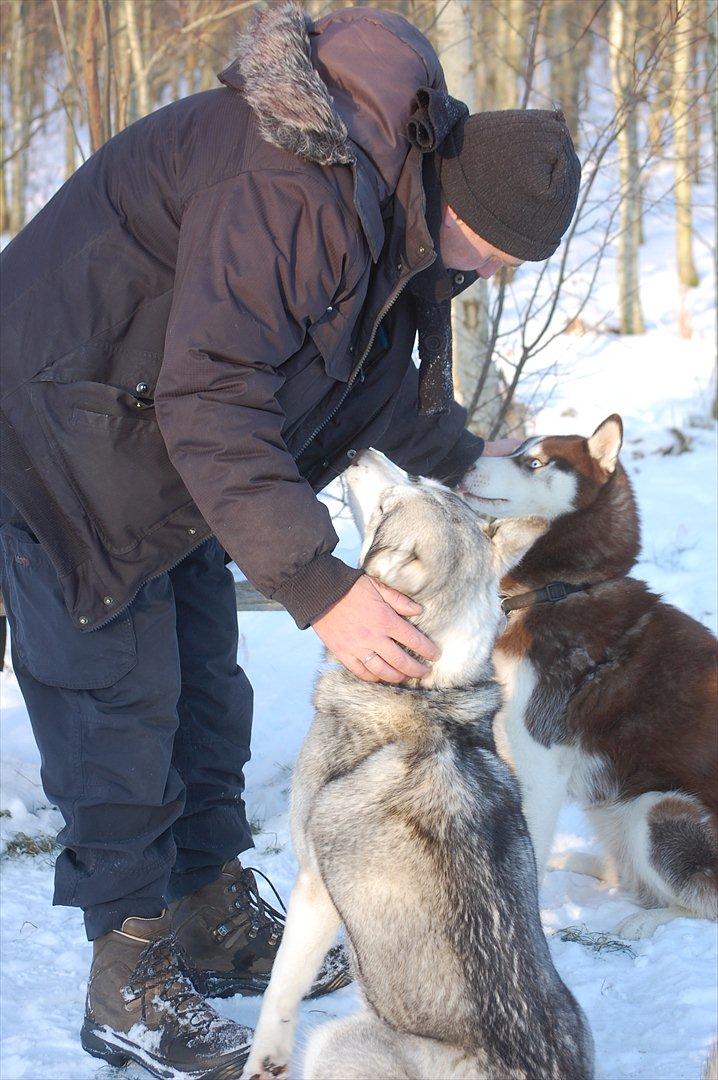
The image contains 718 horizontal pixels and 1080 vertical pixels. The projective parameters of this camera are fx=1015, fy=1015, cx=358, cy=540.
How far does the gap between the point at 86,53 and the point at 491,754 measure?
451cm

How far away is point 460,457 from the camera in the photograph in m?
3.49

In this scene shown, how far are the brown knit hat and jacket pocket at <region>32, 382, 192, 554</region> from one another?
3.06 ft

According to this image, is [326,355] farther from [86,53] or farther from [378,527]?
[86,53]

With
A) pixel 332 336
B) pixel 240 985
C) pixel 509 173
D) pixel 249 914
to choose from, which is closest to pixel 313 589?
pixel 332 336

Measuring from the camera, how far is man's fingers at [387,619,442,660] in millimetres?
2197

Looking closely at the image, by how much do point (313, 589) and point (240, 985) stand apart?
1.48 meters

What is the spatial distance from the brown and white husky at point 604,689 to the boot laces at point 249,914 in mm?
968

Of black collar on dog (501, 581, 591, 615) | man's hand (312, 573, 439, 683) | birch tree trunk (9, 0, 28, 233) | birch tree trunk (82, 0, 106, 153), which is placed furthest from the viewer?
birch tree trunk (9, 0, 28, 233)

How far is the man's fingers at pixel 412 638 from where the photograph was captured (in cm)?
220

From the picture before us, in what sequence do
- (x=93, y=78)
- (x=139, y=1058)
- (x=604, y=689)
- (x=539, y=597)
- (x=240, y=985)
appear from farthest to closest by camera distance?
(x=93, y=78) < (x=539, y=597) < (x=604, y=689) < (x=240, y=985) < (x=139, y=1058)

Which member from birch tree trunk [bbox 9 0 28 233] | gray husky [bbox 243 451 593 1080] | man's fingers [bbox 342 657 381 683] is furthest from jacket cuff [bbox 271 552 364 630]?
birch tree trunk [bbox 9 0 28 233]

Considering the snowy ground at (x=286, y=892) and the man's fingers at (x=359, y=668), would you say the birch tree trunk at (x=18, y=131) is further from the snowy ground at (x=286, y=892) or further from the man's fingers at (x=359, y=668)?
the man's fingers at (x=359, y=668)

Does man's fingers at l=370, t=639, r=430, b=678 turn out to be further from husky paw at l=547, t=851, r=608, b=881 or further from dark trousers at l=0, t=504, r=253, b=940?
husky paw at l=547, t=851, r=608, b=881

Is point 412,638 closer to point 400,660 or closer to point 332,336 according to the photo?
point 400,660
